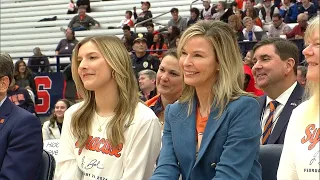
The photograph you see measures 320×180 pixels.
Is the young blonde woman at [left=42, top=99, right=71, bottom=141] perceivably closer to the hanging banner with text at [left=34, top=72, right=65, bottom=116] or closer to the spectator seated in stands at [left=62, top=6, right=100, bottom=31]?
the hanging banner with text at [left=34, top=72, right=65, bottom=116]

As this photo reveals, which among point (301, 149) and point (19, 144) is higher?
point (301, 149)

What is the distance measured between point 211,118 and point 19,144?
1.33m

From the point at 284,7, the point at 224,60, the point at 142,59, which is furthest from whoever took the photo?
the point at 284,7

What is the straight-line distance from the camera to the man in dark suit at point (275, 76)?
15.3ft

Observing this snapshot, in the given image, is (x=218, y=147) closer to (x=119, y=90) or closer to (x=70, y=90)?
(x=119, y=90)

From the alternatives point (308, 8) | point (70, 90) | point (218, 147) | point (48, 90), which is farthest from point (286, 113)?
point (308, 8)

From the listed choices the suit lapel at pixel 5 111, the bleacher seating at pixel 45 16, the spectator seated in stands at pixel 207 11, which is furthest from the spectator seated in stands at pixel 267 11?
the suit lapel at pixel 5 111

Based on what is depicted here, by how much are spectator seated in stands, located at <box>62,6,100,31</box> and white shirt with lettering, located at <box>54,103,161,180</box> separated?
15.9 meters

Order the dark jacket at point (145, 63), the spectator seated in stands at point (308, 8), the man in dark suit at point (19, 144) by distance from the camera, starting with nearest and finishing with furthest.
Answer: the man in dark suit at point (19, 144)
the dark jacket at point (145, 63)
the spectator seated in stands at point (308, 8)

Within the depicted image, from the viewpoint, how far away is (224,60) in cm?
337

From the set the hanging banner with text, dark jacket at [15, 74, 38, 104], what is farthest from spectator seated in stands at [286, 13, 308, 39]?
dark jacket at [15, 74, 38, 104]

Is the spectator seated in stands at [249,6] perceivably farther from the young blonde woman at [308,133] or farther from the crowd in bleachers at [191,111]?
the young blonde woman at [308,133]

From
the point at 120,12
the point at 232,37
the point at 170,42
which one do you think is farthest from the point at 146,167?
the point at 120,12

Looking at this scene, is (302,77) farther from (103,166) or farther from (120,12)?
(120,12)
